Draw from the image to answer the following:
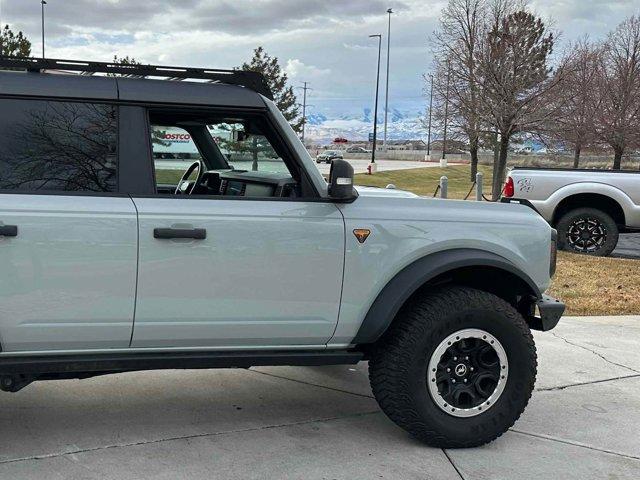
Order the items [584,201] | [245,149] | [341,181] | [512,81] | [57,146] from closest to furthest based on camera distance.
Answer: [57,146], [341,181], [245,149], [584,201], [512,81]

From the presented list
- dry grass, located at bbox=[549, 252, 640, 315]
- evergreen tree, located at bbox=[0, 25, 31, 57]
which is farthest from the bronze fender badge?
evergreen tree, located at bbox=[0, 25, 31, 57]

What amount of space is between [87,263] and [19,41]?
24.7 metres

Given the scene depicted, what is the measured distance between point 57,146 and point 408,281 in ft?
5.97

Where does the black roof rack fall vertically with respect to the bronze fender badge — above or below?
above

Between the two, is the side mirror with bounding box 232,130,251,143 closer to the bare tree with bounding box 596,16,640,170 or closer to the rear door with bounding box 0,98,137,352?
the rear door with bounding box 0,98,137,352

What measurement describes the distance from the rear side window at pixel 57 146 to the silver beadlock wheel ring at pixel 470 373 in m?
1.93

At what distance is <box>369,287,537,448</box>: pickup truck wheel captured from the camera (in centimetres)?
361

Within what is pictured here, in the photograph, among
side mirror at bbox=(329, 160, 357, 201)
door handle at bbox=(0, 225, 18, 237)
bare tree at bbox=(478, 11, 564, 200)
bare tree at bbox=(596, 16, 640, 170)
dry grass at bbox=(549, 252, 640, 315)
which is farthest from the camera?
bare tree at bbox=(596, 16, 640, 170)

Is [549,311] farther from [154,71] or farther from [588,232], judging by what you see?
[588,232]

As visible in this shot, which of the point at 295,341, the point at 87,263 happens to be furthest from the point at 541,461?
the point at 87,263

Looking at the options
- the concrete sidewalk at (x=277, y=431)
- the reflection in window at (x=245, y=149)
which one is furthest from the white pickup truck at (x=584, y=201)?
the reflection in window at (x=245, y=149)

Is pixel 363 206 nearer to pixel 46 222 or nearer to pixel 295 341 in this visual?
pixel 295 341

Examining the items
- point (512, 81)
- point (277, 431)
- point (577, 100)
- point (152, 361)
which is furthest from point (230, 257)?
point (577, 100)

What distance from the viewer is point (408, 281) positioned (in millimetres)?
3533
